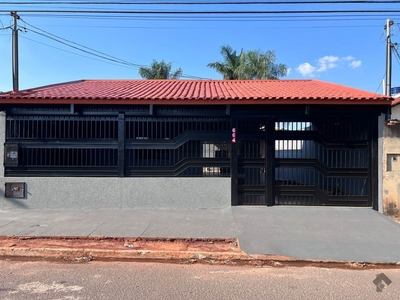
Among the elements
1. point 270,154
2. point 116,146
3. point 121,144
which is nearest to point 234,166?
point 270,154

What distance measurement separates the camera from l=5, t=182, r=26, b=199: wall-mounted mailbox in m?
7.72

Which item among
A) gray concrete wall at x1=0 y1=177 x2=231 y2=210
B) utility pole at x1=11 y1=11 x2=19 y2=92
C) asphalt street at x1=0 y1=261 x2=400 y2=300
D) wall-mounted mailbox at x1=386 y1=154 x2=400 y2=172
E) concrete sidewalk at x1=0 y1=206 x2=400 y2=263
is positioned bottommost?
asphalt street at x1=0 y1=261 x2=400 y2=300

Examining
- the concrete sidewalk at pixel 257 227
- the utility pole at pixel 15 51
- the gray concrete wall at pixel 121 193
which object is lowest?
the concrete sidewalk at pixel 257 227

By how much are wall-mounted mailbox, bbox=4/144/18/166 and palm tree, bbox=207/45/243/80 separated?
17203 millimetres

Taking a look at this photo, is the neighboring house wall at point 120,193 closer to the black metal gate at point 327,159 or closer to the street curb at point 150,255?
the black metal gate at point 327,159

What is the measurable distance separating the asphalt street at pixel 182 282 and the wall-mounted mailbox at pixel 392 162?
3.95 m

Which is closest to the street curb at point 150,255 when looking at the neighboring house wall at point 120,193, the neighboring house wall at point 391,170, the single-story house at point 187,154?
the neighboring house wall at point 120,193

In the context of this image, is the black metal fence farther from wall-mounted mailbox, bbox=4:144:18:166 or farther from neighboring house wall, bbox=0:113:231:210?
neighboring house wall, bbox=0:113:231:210

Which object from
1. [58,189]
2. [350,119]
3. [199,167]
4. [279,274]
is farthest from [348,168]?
[58,189]

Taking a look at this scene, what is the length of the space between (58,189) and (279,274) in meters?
6.09

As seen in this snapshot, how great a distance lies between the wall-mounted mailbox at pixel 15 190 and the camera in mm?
7719

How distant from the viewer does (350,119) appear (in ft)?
24.9

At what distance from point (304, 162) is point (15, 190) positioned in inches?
300

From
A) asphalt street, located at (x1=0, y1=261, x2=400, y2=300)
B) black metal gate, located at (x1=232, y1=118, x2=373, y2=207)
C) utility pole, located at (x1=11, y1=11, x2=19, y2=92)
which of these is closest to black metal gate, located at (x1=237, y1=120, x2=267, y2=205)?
black metal gate, located at (x1=232, y1=118, x2=373, y2=207)
